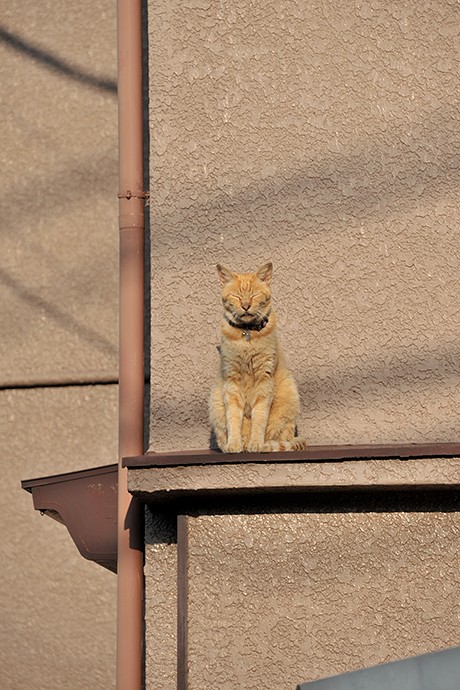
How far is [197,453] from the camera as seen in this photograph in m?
3.94

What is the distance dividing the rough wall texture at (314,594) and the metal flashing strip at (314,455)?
0.27m

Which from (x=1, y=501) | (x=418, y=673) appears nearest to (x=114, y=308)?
(x=1, y=501)

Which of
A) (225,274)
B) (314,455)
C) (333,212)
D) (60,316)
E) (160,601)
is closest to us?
(314,455)

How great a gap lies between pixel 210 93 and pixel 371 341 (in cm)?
130

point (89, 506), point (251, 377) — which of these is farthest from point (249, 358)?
point (89, 506)

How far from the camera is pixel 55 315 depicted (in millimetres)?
7227

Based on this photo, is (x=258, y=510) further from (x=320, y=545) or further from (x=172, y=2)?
(x=172, y=2)

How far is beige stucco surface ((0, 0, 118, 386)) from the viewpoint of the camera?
714cm

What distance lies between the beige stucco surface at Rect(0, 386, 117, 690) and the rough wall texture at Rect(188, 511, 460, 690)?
311cm

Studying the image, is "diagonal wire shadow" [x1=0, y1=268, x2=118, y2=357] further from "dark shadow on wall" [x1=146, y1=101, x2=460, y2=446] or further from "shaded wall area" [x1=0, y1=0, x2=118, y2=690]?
"dark shadow on wall" [x1=146, y1=101, x2=460, y2=446]

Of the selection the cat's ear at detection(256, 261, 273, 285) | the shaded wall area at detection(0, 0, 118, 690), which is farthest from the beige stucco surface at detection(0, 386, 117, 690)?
the cat's ear at detection(256, 261, 273, 285)

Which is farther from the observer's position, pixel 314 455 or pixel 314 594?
pixel 314 594

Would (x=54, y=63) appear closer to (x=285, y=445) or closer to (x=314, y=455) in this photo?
(x=285, y=445)

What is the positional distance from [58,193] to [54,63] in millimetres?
964
